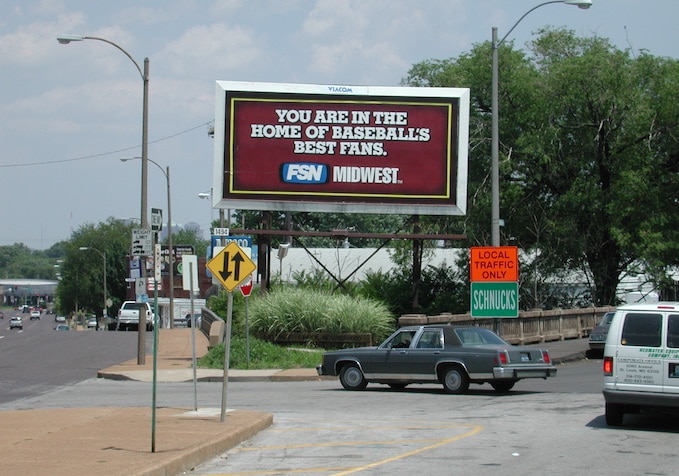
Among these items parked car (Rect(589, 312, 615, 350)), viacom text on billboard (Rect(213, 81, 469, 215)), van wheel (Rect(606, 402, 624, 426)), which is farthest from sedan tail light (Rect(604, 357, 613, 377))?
viacom text on billboard (Rect(213, 81, 469, 215))

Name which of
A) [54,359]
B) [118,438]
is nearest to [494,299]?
[54,359]

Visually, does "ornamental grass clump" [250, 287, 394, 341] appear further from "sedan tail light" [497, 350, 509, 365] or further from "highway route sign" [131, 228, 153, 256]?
"sedan tail light" [497, 350, 509, 365]

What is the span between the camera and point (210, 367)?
1030 inches

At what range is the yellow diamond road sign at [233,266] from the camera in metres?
14.6

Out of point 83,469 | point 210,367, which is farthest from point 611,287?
point 83,469

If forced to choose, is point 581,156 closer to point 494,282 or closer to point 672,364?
point 494,282

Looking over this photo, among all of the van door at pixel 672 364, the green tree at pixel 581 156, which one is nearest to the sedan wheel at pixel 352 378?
the van door at pixel 672 364

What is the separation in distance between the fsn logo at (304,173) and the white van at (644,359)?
19855 mm

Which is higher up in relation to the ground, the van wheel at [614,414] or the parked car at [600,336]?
the parked car at [600,336]

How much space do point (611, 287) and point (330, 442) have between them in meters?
32.5

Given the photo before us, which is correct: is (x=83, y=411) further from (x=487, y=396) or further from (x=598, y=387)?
(x=598, y=387)

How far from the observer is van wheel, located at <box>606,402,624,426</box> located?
552 inches

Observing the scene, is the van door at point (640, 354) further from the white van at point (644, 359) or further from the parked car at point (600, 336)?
the parked car at point (600, 336)

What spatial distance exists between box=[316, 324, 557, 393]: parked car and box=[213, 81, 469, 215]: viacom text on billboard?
13.1 m
